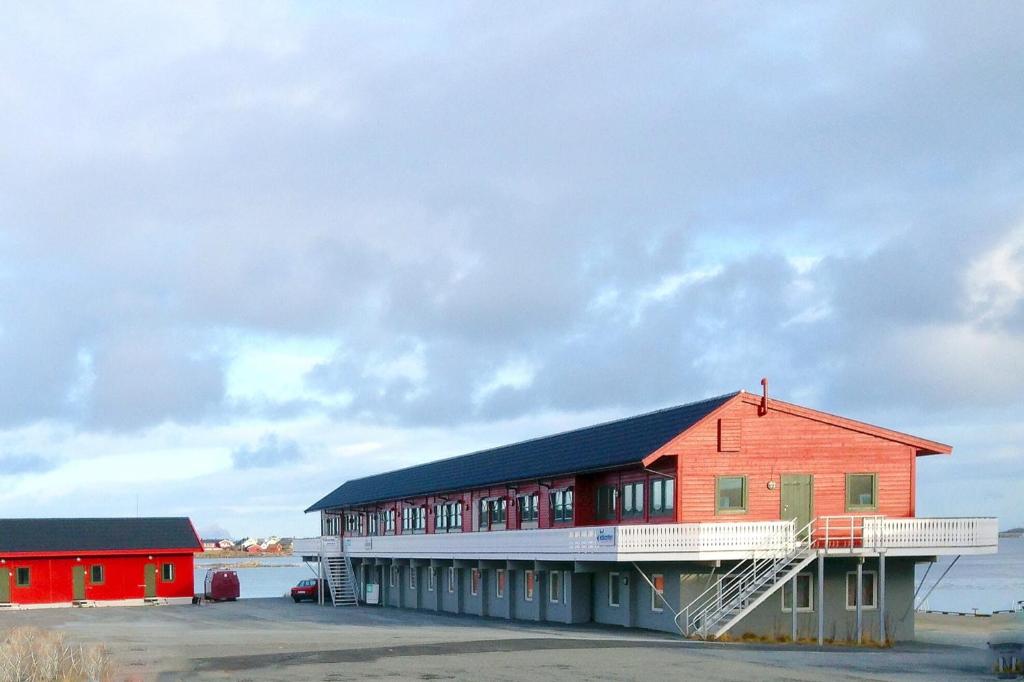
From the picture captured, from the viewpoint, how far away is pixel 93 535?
69.4 m

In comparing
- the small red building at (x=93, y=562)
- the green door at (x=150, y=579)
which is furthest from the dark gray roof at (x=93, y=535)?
the green door at (x=150, y=579)

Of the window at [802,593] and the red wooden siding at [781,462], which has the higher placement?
the red wooden siding at [781,462]

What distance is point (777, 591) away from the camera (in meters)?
38.8

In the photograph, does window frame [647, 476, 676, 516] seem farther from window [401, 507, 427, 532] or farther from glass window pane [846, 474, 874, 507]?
window [401, 507, 427, 532]

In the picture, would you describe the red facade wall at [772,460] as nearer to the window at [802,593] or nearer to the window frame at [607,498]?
the window frame at [607,498]

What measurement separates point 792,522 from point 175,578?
42918 millimetres

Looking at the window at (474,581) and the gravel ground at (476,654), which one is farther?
the window at (474,581)

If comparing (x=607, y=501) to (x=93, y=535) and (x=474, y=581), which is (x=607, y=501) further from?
(x=93, y=535)

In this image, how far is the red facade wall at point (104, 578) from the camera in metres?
67.0

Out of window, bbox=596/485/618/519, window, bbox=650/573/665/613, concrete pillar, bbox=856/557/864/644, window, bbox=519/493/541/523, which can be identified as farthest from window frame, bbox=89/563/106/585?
concrete pillar, bbox=856/557/864/644

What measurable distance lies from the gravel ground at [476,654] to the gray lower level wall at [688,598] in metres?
1.17

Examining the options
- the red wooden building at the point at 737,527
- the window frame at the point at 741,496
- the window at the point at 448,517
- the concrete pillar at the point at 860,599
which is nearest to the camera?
the red wooden building at the point at 737,527

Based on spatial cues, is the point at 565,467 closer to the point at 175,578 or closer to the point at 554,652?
the point at 554,652

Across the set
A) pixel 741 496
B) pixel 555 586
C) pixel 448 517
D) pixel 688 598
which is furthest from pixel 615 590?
pixel 448 517
